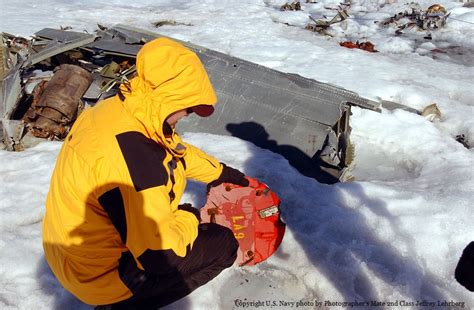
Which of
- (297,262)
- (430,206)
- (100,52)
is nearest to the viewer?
(297,262)

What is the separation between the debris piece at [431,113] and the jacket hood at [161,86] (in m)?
4.20

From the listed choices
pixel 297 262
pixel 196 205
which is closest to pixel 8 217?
pixel 196 205

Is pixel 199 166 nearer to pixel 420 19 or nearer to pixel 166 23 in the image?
pixel 166 23

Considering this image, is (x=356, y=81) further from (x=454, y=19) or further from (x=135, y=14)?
(x=135, y=14)

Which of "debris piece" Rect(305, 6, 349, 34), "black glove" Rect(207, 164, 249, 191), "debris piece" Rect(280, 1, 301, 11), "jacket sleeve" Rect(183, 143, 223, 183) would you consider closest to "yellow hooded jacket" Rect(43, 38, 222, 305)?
"jacket sleeve" Rect(183, 143, 223, 183)

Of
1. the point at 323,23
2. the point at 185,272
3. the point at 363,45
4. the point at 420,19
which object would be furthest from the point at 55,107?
the point at 420,19

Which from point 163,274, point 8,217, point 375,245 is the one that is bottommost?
point 8,217

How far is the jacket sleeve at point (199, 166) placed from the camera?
272 centimetres

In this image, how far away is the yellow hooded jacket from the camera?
1.81m

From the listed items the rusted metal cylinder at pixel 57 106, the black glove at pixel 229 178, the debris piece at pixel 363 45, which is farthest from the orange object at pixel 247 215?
the debris piece at pixel 363 45

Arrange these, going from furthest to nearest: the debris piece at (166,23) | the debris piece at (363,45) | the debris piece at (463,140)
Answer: the debris piece at (166,23), the debris piece at (363,45), the debris piece at (463,140)

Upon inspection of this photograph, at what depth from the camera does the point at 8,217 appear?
11.5 feet

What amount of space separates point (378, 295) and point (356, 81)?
441 cm

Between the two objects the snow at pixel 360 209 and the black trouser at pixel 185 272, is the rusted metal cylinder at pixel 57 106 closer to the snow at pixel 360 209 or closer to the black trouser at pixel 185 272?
the snow at pixel 360 209
